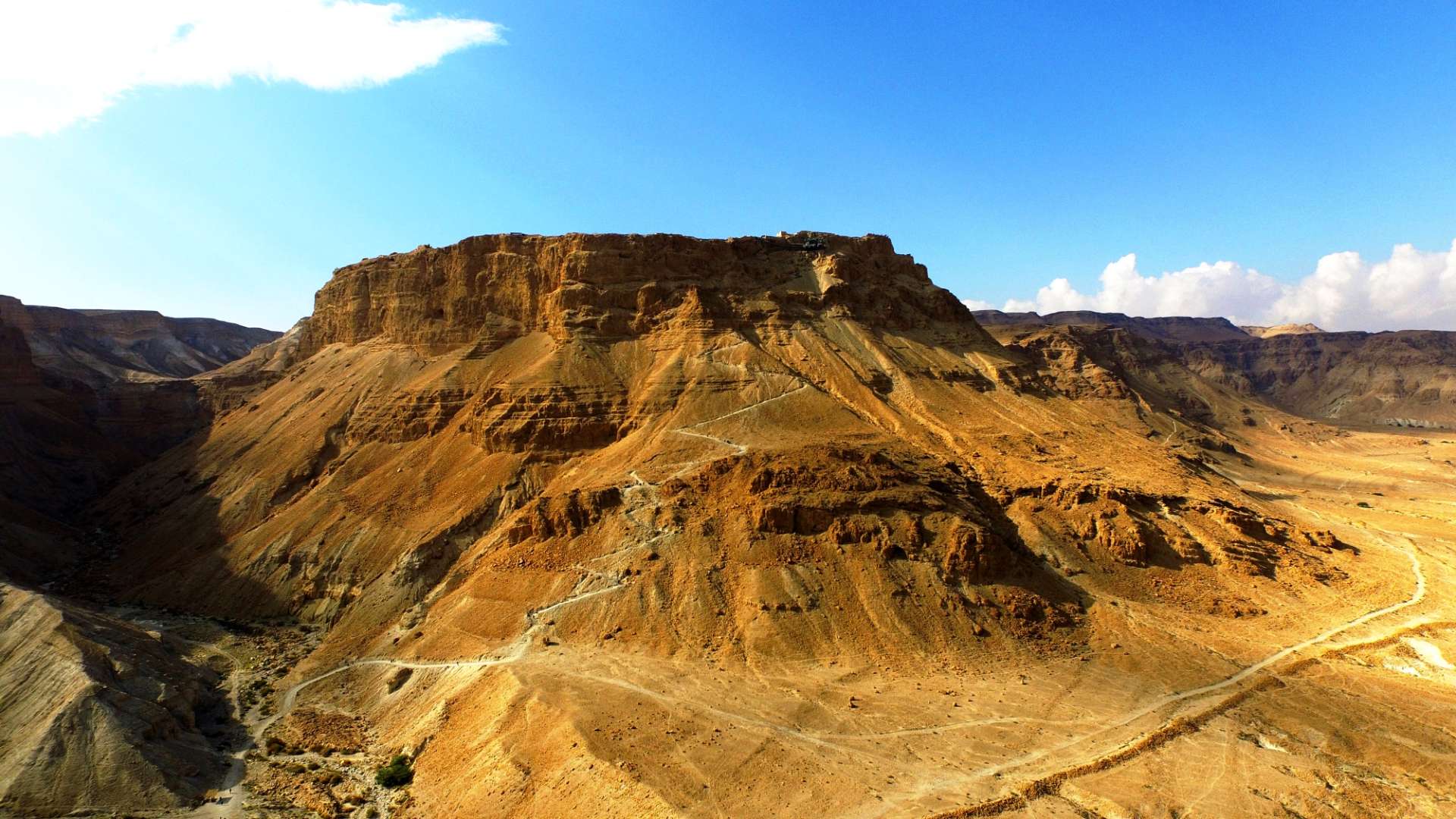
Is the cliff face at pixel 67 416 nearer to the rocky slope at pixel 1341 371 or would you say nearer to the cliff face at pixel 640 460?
the cliff face at pixel 640 460

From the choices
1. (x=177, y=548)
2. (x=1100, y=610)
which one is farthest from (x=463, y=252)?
(x=1100, y=610)

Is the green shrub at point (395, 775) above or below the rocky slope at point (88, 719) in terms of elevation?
below

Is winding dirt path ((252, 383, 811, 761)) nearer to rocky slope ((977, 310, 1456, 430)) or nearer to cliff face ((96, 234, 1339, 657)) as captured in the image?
cliff face ((96, 234, 1339, 657))

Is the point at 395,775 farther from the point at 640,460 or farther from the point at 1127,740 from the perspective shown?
the point at 1127,740

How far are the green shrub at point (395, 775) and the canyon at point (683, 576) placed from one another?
0.55 m

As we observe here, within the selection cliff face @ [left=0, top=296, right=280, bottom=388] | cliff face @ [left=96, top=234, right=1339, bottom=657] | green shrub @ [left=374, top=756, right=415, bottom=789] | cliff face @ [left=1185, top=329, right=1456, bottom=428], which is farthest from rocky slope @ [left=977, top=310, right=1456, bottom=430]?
cliff face @ [left=0, top=296, right=280, bottom=388]

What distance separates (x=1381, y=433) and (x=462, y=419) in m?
150

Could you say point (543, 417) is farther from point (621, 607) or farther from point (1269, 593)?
point (1269, 593)

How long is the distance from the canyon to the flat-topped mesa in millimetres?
391

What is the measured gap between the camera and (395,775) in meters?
30.4

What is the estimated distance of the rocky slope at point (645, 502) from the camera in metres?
36.3

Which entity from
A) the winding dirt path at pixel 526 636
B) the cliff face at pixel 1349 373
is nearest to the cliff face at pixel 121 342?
the winding dirt path at pixel 526 636

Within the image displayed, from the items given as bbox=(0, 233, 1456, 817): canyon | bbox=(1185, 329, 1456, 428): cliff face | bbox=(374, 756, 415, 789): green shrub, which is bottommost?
bbox=(374, 756, 415, 789): green shrub

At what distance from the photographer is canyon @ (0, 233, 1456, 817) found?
28.0m
